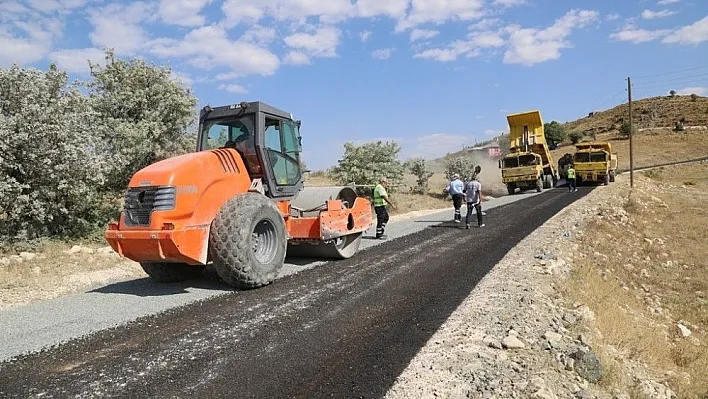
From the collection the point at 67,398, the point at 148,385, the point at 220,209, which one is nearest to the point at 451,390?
the point at 148,385

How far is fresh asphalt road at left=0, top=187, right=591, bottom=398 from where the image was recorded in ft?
12.5

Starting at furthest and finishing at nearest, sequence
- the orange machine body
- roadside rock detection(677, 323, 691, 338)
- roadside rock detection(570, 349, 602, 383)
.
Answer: roadside rock detection(677, 323, 691, 338), the orange machine body, roadside rock detection(570, 349, 602, 383)

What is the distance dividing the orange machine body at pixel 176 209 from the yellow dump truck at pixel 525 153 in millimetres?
25728

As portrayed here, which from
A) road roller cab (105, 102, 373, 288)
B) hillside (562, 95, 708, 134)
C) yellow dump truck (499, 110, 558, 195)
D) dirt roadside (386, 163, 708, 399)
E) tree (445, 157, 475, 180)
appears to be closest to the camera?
dirt roadside (386, 163, 708, 399)

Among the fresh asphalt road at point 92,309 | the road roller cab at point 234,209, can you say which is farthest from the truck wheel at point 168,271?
the fresh asphalt road at point 92,309

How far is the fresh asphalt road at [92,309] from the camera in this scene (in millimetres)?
5059

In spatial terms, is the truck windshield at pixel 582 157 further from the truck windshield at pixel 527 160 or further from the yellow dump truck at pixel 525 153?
the truck windshield at pixel 527 160

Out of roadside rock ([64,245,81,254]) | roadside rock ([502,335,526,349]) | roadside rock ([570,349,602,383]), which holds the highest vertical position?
roadside rock ([64,245,81,254])

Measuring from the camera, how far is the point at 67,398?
362 cm

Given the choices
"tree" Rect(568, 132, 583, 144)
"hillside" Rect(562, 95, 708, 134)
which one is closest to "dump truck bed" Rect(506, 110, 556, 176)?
"tree" Rect(568, 132, 583, 144)

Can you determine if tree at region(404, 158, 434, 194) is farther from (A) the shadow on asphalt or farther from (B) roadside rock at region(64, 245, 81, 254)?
(A) the shadow on asphalt

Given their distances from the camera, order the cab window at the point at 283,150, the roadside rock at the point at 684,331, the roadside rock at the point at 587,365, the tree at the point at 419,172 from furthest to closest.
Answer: the tree at the point at 419,172, the cab window at the point at 283,150, the roadside rock at the point at 684,331, the roadside rock at the point at 587,365

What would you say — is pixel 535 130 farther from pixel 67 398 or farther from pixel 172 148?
pixel 67 398

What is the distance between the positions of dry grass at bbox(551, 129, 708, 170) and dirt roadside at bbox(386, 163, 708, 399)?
4248 cm
